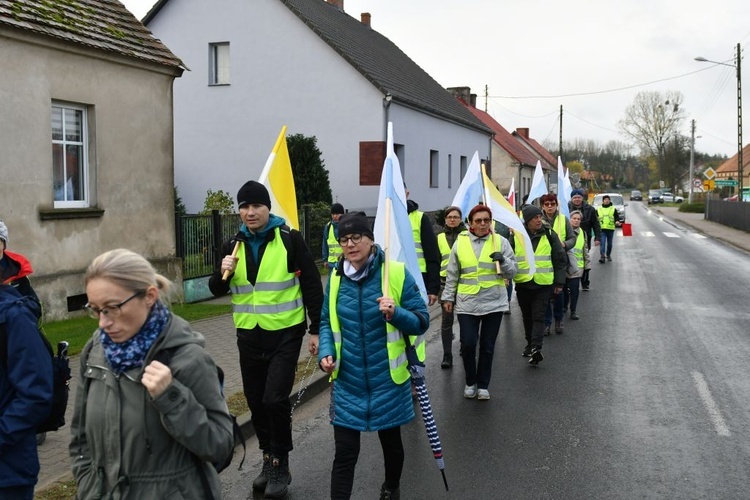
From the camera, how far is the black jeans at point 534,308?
8.63 metres

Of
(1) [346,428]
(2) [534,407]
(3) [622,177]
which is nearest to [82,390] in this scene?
(1) [346,428]

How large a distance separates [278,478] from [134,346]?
2716mm

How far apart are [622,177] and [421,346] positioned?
120284mm

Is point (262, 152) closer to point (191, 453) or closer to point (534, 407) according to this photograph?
point (534, 407)

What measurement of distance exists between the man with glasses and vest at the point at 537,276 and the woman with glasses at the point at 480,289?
1220mm

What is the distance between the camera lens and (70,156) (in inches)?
428

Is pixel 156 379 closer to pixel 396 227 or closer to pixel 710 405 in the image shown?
pixel 396 227

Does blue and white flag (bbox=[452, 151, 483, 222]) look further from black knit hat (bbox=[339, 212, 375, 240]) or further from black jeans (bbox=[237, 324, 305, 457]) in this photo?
black knit hat (bbox=[339, 212, 375, 240])

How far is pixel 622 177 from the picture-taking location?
11794 centimetres

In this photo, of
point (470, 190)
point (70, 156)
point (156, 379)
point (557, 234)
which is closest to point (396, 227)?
point (156, 379)

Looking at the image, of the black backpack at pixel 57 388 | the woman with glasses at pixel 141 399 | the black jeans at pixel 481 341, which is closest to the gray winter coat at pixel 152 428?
the woman with glasses at pixel 141 399

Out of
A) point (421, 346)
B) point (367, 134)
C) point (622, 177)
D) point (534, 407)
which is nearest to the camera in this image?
point (421, 346)

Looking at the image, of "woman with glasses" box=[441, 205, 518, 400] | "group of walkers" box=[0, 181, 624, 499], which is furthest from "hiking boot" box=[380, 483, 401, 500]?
"woman with glasses" box=[441, 205, 518, 400]

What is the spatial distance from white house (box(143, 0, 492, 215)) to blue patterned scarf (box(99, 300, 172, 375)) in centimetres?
2014
